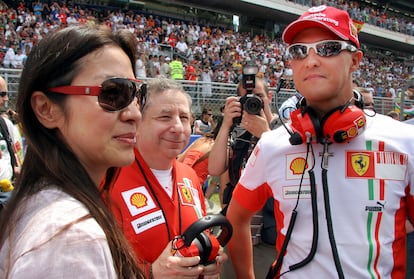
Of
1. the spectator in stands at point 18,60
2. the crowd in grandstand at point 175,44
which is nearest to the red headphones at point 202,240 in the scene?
the crowd in grandstand at point 175,44

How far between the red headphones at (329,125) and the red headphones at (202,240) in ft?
1.47

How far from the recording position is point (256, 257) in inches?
89.0

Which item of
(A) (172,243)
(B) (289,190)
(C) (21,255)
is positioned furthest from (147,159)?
(C) (21,255)

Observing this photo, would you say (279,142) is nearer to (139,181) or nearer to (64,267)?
(139,181)

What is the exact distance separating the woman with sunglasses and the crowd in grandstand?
29.9 ft

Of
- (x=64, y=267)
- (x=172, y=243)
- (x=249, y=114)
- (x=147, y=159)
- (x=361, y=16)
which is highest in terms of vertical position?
(x=361, y=16)

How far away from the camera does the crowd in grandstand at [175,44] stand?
12.8m

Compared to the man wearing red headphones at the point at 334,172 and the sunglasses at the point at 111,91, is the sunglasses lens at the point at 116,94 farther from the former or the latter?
the man wearing red headphones at the point at 334,172

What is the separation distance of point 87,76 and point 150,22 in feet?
65.3

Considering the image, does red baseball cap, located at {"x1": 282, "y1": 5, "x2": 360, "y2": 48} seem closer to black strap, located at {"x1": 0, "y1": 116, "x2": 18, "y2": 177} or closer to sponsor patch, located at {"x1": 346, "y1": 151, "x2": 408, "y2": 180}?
sponsor patch, located at {"x1": 346, "y1": 151, "x2": 408, "y2": 180}

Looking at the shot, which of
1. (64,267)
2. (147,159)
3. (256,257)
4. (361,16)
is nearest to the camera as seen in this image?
(64,267)

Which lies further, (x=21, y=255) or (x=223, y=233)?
(x=223, y=233)

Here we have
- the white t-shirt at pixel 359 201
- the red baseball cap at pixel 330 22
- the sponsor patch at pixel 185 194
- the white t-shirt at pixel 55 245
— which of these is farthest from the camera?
the sponsor patch at pixel 185 194

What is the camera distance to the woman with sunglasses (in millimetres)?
825
